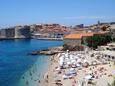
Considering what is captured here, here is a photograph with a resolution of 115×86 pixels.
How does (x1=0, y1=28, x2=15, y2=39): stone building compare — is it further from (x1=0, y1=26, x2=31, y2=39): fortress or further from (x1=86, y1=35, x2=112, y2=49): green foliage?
(x1=86, y1=35, x2=112, y2=49): green foliage

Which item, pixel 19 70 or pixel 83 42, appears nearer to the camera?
pixel 19 70

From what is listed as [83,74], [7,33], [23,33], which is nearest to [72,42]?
[83,74]

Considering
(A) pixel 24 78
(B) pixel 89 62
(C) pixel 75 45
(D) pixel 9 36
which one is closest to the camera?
(A) pixel 24 78

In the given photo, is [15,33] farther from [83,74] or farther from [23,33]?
[83,74]

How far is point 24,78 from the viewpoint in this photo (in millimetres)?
40062

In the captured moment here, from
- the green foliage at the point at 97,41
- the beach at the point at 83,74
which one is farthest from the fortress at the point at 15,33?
the beach at the point at 83,74

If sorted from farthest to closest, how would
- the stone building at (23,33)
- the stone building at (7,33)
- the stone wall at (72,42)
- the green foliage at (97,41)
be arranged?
the stone building at (7,33), the stone building at (23,33), the stone wall at (72,42), the green foliage at (97,41)

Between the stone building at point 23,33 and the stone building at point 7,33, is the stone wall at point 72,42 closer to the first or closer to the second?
the stone building at point 23,33

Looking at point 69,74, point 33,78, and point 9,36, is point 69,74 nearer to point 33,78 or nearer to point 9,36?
point 33,78

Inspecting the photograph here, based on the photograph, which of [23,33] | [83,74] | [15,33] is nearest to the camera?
[83,74]

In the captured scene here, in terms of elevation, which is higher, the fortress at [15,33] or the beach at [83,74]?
the beach at [83,74]

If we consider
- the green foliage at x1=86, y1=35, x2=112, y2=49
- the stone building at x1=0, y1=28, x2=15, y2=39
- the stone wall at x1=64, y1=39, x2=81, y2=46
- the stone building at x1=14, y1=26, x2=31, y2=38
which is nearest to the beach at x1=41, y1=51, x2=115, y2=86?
the green foliage at x1=86, y1=35, x2=112, y2=49

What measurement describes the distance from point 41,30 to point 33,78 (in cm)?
14264

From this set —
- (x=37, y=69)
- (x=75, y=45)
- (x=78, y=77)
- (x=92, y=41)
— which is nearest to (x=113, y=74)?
(x=78, y=77)
